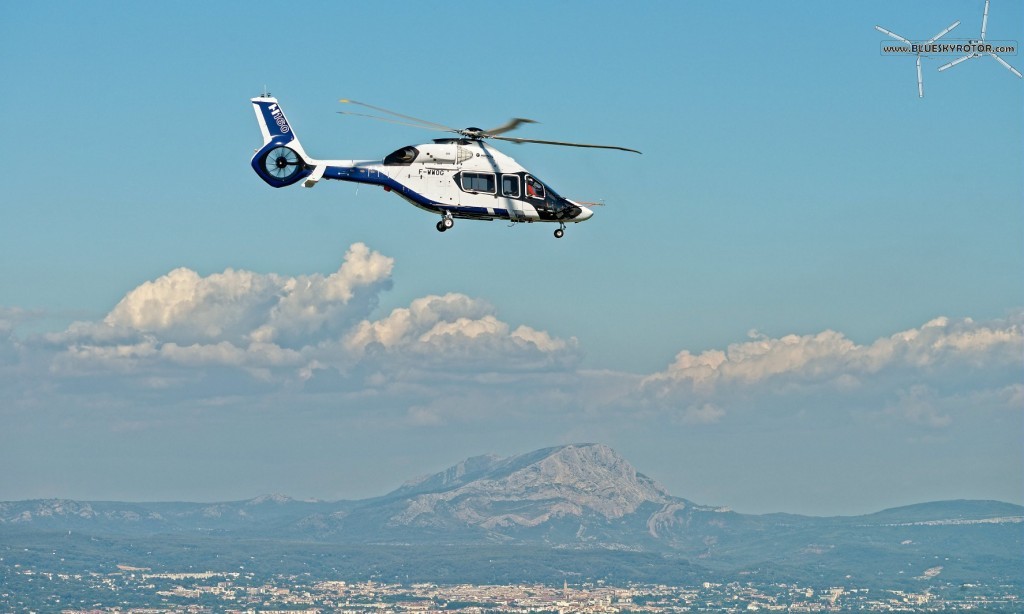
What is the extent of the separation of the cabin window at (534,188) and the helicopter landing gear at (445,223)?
883 cm

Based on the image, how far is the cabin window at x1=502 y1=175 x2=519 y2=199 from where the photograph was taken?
12506 cm

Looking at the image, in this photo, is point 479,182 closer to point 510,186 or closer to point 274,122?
point 510,186

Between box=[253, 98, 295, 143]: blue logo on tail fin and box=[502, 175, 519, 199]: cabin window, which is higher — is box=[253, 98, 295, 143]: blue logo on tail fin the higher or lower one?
the higher one

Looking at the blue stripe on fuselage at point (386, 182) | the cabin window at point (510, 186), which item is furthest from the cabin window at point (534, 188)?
the blue stripe on fuselage at point (386, 182)

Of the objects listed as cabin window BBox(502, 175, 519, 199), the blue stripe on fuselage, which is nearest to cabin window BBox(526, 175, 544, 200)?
cabin window BBox(502, 175, 519, 199)

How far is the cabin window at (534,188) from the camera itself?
416ft

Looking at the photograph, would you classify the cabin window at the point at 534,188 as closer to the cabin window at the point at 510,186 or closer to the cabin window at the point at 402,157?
the cabin window at the point at 510,186

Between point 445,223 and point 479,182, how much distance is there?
5.18 meters

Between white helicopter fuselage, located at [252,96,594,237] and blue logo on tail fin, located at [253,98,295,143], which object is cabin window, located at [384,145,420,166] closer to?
white helicopter fuselage, located at [252,96,594,237]

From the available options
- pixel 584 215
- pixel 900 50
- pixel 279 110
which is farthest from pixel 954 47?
pixel 279 110

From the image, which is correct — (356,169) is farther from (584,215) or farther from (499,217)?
(584,215)

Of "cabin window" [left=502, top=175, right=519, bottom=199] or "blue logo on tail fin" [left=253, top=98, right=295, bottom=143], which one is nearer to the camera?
"blue logo on tail fin" [left=253, top=98, right=295, bottom=143]

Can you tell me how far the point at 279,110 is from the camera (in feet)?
399

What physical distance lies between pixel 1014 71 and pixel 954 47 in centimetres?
2716
